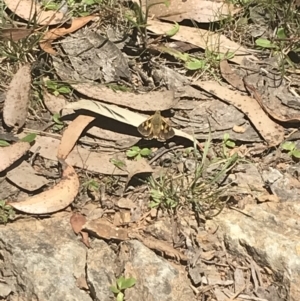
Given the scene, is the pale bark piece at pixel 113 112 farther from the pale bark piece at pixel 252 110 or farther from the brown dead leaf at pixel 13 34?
the brown dead leaf at pixel 13 34

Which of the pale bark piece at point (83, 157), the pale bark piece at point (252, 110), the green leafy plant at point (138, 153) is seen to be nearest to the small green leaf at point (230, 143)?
the pale bark piece at point (252, 110)

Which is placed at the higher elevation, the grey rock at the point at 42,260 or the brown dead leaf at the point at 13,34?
the brown dead leaf at the point at 13,34

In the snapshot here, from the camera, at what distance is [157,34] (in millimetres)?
3717

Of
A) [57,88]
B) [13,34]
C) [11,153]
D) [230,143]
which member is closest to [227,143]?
[230,143]

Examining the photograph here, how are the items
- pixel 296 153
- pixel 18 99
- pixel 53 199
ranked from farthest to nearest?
pixel 18 99
pixel 296 153
pixel 53 199

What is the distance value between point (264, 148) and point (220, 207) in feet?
1.47

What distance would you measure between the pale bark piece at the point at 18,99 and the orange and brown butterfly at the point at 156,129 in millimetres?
621

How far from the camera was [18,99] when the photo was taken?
11.2 ft

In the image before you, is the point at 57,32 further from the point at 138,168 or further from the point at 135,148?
the point at 138,168

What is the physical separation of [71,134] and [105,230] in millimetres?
573

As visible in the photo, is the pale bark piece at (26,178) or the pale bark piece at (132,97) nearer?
the pale bark piece at (26,178)

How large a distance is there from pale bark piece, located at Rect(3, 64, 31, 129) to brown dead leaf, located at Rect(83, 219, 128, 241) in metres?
0.70

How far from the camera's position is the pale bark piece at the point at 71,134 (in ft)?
10.7

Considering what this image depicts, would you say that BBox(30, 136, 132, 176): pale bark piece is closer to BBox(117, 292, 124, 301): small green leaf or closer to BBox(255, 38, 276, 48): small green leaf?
BBox(117, 292, 124, 301): small green leaf
